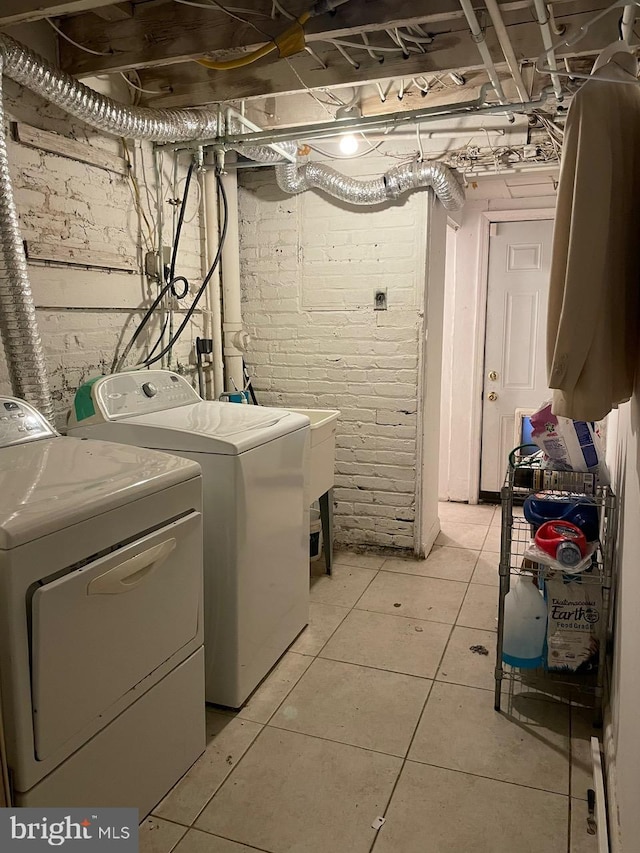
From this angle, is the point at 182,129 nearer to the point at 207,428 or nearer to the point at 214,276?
the point at 214,276

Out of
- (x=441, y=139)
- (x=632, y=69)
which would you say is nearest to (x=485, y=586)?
(x=441, y=139)

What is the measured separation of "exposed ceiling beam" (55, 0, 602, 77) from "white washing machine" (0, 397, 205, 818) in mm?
1365

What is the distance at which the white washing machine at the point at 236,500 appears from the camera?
2170 millimetres

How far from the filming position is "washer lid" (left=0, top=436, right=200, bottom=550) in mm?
1356

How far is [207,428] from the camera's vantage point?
2266mm

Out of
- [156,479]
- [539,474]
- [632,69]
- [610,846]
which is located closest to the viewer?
[632,69]

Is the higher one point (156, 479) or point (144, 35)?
point (144, 35)

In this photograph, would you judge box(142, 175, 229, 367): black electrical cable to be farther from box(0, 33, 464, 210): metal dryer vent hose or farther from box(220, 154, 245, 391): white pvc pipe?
box(0, 33, 464, 210): metal dryer vent hose

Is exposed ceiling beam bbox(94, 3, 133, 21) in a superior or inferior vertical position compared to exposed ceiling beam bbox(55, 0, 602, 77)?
superior

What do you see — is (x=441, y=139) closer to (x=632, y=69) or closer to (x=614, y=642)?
(x=632, y=69)

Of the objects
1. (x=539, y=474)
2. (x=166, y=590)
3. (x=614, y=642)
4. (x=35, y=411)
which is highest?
(x=35, y=411)

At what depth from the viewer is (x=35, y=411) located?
6.74 feet

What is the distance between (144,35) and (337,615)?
254 centimetres

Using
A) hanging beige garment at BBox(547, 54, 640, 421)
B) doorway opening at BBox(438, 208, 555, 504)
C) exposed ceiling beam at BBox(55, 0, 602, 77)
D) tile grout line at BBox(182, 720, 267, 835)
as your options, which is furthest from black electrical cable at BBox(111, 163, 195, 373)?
doorway opening at BBox(438, 208, 555, 504)
